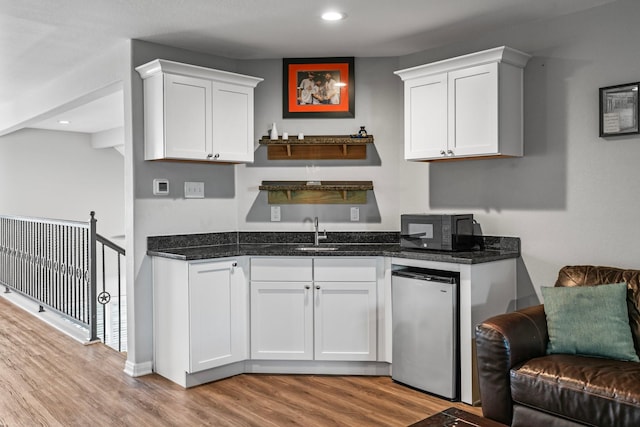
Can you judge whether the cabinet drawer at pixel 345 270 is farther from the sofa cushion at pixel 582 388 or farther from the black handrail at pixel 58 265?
the black handrail at pixel 58 265

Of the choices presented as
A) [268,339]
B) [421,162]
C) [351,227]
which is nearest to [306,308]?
[268,339]

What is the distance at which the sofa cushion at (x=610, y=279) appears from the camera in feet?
8.87

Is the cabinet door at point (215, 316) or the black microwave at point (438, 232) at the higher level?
the black microwave at point (438, 232)

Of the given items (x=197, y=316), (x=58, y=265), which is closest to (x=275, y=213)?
(x=197, y=316)

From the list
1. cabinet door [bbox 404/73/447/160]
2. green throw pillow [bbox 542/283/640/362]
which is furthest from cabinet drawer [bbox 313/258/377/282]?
green throw pillow [bbox 542/283/640/362]

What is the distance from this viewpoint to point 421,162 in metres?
4.03

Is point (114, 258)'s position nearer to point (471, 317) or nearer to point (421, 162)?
point (421, 162)

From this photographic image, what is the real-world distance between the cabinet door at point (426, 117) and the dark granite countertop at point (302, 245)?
70cm

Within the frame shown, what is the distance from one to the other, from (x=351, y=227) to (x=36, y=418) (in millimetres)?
2464

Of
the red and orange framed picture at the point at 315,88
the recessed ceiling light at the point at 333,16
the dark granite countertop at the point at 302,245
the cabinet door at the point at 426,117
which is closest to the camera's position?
the recessed ceiling light at the point at 333,16

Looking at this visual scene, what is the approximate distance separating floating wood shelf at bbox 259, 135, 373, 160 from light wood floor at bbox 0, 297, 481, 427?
5.54ft

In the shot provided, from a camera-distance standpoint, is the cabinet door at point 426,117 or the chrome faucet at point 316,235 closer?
the cabinet door at point 426,117

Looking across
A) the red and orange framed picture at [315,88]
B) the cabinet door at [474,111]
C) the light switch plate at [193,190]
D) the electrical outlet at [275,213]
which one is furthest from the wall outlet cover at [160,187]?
the cabinet door at [474,111]

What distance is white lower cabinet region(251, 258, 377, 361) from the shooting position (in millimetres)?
3635
